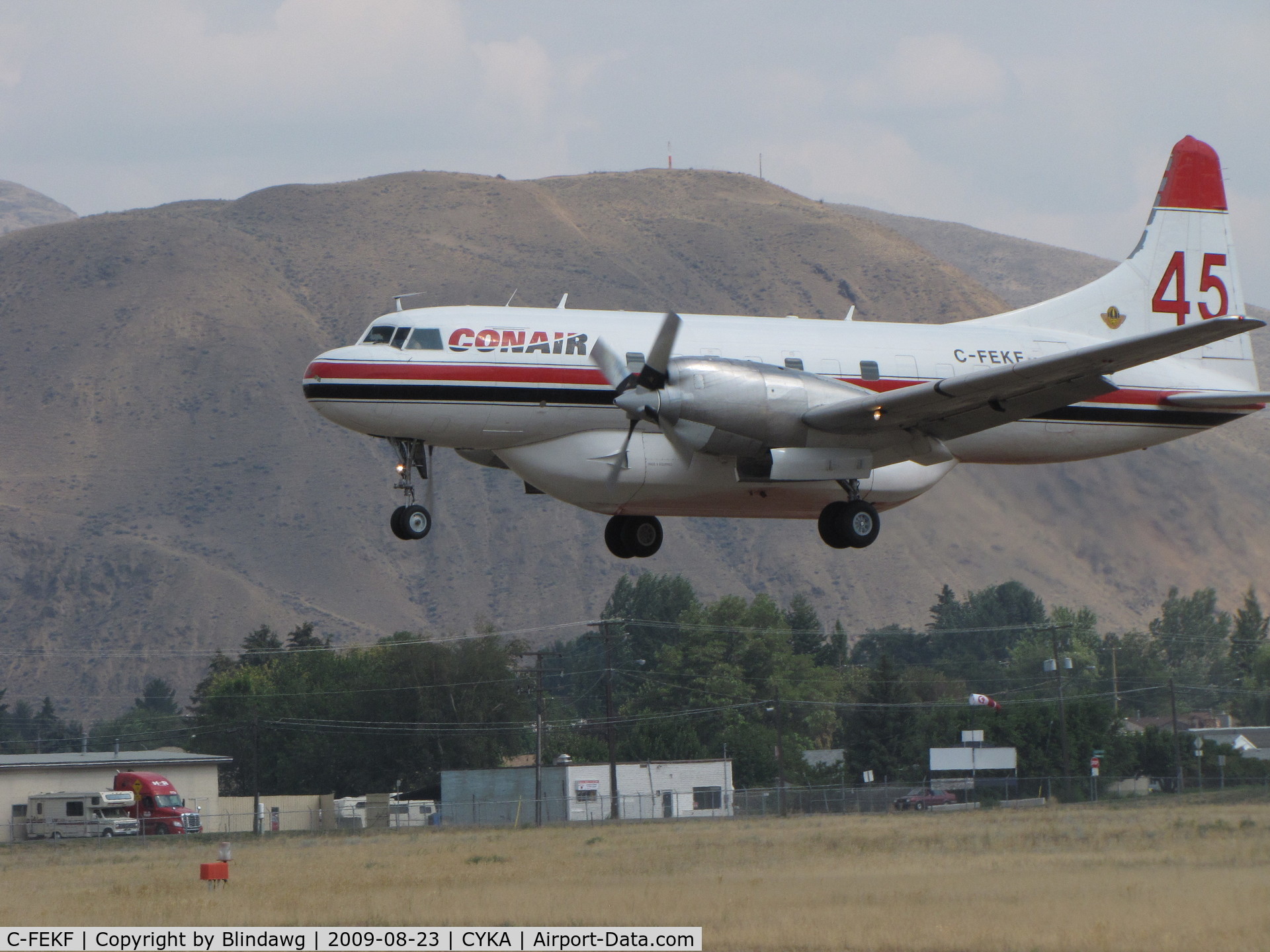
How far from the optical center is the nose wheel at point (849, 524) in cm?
3125

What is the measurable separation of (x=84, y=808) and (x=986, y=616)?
106572 millimetres

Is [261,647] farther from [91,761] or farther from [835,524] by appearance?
[835,524]

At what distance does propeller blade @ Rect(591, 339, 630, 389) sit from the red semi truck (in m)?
63.3

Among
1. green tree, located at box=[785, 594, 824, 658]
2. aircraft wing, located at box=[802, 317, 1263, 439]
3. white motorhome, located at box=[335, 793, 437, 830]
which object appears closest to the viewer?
aircraft wing, located at box=[802, 317, 1263, 439]

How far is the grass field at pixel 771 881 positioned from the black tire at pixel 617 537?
919 cm

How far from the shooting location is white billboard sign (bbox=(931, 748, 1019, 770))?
299ft

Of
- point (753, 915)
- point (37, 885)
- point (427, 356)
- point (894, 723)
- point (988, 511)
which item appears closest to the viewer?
point (427, 356)

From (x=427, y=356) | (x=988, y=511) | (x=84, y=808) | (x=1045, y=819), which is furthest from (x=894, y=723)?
(x=427, y=356)

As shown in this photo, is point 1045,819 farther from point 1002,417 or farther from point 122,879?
point 1002,417

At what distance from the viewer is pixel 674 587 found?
166125 mm

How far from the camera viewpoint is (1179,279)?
36812 millimetres

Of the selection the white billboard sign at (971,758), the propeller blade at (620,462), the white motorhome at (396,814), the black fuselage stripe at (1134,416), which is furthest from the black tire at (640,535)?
the white billboard sign at (971,758)

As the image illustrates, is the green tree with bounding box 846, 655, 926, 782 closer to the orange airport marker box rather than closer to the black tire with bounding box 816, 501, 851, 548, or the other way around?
the orange airport marker box

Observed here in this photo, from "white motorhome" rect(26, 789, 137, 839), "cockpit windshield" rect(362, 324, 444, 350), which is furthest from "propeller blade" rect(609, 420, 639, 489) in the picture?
"white motorhome" rect(26, 789, 137, 839)
